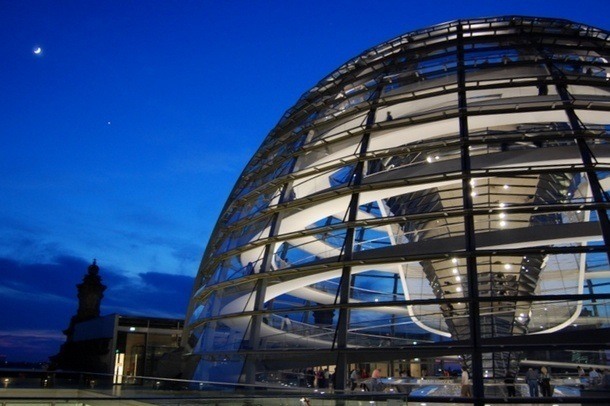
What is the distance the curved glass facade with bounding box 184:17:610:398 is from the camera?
45.9ft

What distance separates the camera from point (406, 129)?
1792 centimetres

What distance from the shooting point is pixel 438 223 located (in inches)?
703

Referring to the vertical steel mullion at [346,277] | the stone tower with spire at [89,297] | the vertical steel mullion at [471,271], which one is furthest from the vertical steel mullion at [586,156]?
the stone tower with spire at [89,297]

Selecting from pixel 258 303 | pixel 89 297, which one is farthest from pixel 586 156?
pixel 89 297

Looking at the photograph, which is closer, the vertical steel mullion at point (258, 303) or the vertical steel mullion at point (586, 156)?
the vertical steel mullion at point (586, 156)

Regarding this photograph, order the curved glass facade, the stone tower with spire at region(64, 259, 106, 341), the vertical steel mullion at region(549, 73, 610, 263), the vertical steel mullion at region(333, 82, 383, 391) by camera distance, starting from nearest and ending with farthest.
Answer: the curved glass facade
the vertical steel mullion at region(549, 73, 610, 263)
the vertical steel mullion at region(333, 82, 383, 391)
the stone tower with spire at region(64, 259, 106, 341)

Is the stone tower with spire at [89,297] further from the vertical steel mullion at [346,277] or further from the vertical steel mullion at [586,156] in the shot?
the vertical steel mullion at [586,156]

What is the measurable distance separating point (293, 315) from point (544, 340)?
6.57 meters

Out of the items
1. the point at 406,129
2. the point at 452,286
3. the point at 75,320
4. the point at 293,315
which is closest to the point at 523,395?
the point at 452,286

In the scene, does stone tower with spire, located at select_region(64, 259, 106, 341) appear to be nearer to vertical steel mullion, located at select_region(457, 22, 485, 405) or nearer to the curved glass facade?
the curved glass facade

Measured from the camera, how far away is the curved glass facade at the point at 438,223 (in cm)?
1398

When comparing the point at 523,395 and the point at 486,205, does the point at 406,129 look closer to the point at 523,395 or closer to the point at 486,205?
the point at 486,205

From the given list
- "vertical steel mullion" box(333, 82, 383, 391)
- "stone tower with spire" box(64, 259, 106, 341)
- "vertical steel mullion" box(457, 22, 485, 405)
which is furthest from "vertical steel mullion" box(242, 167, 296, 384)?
"stone tower with spire" box(64, 259, 106, 341)

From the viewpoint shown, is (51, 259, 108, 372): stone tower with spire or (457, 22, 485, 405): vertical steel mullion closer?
(457, 22, 485, 405): vertical steel mullion
